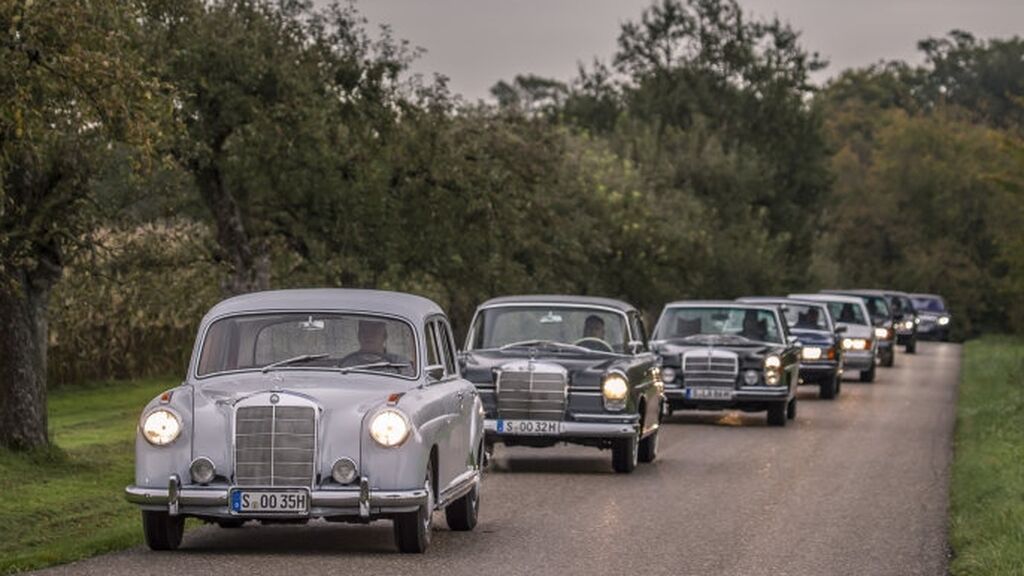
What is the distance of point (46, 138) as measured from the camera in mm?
18641

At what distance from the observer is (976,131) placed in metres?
120

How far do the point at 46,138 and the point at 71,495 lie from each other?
10.6 ft

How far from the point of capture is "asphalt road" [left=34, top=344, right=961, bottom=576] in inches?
560

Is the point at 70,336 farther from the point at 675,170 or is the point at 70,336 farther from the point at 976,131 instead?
the point at 976,131

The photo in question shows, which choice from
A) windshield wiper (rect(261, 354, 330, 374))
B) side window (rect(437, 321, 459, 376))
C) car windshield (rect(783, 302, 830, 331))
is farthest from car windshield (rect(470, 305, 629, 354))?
car windshield (rect(783, 302, 830, 331))

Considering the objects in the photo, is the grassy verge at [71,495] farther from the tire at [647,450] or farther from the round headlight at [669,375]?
the round headlight at [669,375]

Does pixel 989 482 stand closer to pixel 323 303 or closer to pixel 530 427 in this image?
pixel 530 427

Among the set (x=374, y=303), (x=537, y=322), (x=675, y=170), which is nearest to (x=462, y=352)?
(x=537, y=322)

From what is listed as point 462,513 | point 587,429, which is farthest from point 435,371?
point 587,429

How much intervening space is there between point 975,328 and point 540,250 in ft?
211

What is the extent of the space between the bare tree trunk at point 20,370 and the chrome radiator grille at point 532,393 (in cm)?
468

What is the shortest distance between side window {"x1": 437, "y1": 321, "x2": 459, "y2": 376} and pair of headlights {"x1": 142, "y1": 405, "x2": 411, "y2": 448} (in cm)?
212

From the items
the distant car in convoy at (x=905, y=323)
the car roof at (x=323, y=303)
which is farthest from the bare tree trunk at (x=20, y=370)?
the distant car in convoy at (x=905, y=323)

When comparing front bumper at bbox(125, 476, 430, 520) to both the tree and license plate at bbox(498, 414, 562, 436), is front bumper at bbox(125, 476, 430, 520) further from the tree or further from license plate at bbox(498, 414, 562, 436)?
license plate at bbox(498, 414, 562, 436)
